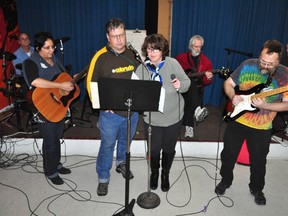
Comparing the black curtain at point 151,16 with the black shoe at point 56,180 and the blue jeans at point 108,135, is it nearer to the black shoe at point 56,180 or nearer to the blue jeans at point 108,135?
the blue jeans at point 108,135

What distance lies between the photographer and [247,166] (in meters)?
3.11

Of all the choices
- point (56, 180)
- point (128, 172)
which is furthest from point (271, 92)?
point (56, 180)

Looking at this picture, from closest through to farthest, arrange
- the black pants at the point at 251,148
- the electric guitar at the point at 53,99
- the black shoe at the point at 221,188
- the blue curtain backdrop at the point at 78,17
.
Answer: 1. the black pants at the point at 251,148
2. the electric guitar at the point at 53,99
3. the black shoe at the point at 221,188
4. the blue curtain backdrop at the point at 78,17

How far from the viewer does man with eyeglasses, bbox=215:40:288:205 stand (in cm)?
199

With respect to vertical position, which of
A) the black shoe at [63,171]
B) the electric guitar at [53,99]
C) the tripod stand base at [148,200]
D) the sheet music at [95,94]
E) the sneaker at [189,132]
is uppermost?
the sheet music at [95,94]

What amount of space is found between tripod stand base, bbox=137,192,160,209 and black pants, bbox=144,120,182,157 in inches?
16.4

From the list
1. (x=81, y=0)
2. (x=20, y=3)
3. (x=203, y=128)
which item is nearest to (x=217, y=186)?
(x=203, y=128)

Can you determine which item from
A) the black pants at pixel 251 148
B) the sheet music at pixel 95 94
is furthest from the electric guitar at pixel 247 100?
the sheet music at pixel 95 94

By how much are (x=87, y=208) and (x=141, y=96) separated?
1.29 metres

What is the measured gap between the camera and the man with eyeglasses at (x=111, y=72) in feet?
6.91

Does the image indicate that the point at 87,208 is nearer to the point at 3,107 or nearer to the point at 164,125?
the point at 164,125

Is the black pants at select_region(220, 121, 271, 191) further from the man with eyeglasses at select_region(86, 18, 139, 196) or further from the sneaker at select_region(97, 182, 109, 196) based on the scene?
the sneaker at select_region(97, 182, 109, 196)

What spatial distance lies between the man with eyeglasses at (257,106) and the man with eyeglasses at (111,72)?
3.23 feet

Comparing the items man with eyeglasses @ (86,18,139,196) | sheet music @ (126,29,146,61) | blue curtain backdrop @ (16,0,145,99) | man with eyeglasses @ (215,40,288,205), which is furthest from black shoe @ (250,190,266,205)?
blue curtain backdrop @ (16,0,145,99)
